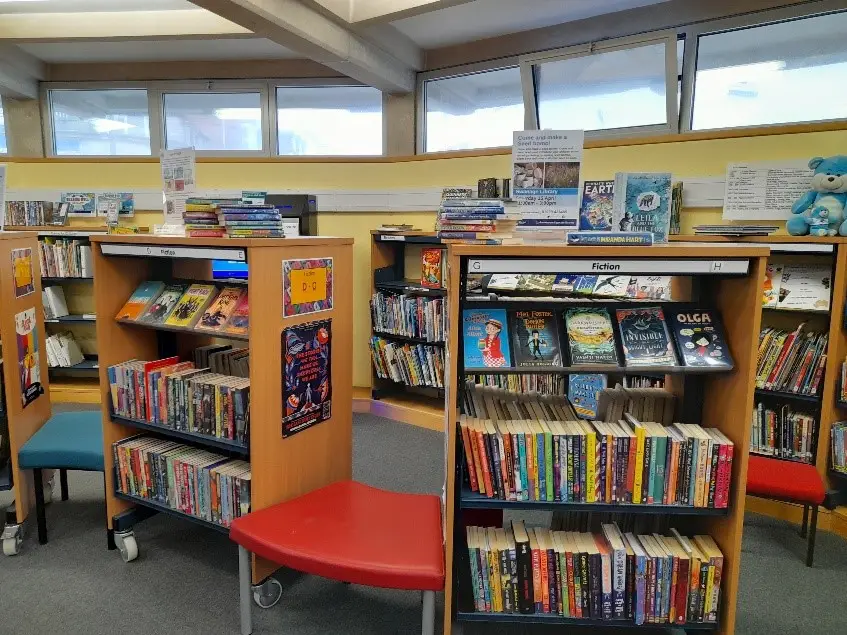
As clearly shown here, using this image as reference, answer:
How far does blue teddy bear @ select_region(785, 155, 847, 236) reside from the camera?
2865 millimetres

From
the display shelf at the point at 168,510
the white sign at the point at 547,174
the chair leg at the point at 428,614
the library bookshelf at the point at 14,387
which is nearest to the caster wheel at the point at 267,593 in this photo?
the display shelf at the point at 168,510

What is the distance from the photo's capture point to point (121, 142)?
560 cm

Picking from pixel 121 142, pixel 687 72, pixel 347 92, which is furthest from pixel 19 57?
pixel 687 72

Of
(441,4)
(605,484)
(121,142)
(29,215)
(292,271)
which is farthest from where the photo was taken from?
(121,142)

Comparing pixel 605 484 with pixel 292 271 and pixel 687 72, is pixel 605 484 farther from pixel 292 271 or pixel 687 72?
pixel 687 72

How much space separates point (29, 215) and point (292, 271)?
4210 millimetres

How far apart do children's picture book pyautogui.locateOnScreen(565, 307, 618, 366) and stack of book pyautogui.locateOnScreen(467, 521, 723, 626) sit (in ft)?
2.06

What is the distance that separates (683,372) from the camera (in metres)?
1.82

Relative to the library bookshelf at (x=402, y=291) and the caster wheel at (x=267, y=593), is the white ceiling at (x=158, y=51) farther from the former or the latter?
the caster wheel at (x=267, y=593)

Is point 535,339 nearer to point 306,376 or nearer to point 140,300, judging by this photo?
point 306,376

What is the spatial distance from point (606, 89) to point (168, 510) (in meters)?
3.98

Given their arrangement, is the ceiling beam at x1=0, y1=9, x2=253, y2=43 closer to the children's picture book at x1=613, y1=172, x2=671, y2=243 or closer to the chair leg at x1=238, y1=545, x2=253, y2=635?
the children's picture book at x1=613, y1=172, x2=671, y2=243

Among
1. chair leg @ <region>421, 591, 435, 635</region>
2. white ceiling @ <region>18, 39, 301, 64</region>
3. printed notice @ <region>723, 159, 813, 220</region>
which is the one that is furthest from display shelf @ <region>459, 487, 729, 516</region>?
white ceiling @ <region>18, 39, 301, 64</region>

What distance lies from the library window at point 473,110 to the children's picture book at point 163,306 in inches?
114
